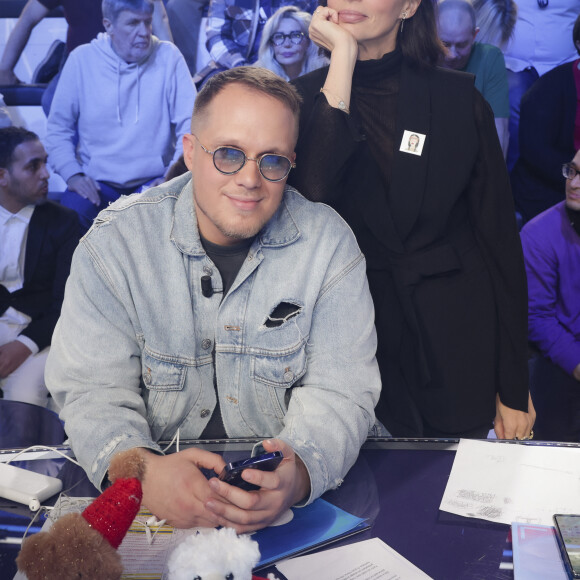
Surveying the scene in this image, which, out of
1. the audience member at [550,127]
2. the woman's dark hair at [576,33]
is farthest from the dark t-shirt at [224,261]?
the woman's dark hair at [576,33]

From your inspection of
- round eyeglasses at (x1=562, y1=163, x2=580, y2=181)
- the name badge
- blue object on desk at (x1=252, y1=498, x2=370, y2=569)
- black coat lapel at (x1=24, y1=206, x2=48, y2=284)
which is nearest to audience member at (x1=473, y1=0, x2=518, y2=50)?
round eyeglasses at (x1=562, y1=163, x2=580, y2=181)

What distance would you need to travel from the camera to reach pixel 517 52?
3629 millimetres

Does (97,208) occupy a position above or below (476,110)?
below

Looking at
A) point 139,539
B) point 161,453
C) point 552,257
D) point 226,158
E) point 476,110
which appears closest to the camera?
point 139,539

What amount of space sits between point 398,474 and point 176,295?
0.67 metres

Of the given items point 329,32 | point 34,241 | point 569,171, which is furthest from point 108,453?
point 569,171

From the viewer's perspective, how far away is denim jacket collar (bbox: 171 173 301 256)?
1.74 m

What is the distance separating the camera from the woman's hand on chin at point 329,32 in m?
2.01

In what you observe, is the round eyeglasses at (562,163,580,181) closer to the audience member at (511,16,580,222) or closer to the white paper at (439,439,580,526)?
the audience member at (511,16,580,222)

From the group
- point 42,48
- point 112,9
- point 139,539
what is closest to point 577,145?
point 112,9

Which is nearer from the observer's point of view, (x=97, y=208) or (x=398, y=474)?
(x=398, y=474)

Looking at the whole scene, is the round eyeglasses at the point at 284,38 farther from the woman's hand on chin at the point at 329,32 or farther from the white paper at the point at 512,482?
the white paper at the point at 512,482

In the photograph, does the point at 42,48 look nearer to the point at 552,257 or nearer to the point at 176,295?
the point at 176,295

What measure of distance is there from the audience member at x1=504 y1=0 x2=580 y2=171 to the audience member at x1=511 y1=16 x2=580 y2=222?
66mm
